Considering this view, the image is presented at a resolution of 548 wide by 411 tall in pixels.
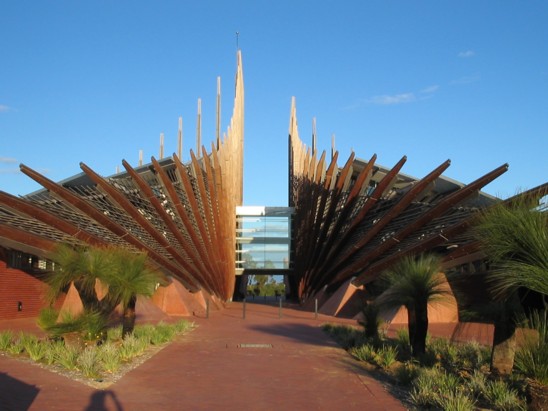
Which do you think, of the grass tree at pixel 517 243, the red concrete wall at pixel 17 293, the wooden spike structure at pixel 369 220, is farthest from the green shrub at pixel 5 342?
the wooden spike structure at pixel 369 220

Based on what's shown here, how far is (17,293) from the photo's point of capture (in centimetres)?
1978

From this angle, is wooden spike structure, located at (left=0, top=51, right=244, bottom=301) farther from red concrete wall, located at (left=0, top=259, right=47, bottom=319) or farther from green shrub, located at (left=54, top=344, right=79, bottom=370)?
green shrub, located at (left=54, top=344, right=79, bottom=370)

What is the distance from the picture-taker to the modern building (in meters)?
20.1

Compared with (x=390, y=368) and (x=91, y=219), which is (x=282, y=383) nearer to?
(x=390, y=368)

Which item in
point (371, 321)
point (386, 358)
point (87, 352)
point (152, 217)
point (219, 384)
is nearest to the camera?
point (219, 384)

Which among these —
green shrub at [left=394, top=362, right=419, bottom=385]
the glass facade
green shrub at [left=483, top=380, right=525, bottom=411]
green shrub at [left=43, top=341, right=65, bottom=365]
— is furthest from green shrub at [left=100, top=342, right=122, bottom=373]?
the glass facade

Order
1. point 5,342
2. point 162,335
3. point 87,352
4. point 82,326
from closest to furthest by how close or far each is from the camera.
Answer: point 87,352 < point 82,326 < point 5,342 < point 162,335

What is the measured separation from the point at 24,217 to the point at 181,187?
9.78 meters

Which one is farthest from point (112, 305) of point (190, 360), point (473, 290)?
point (473, 290)

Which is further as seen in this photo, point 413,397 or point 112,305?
point 112,305

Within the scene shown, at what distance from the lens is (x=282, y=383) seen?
984cm

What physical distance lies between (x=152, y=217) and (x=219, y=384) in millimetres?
18902

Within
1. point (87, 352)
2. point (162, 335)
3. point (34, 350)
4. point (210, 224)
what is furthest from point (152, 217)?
point (87, 352)

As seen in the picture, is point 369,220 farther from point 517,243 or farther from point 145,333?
point 517,243
